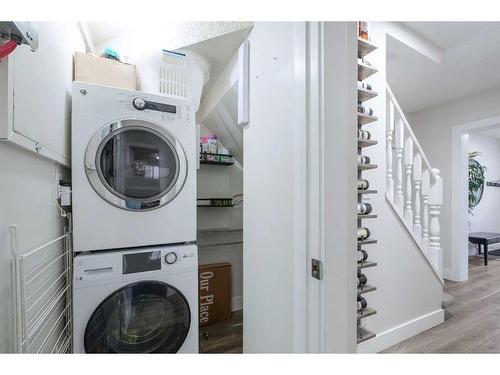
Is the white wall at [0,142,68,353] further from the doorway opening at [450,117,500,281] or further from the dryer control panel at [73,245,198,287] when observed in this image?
the doorway opening at [450,117,500,281]

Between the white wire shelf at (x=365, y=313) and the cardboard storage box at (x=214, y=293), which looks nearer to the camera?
the white wire shelf at (x=365, y=313)

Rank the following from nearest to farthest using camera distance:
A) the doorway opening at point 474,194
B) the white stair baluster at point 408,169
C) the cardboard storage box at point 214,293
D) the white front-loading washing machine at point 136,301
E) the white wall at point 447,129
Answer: the white front-loading washing machine at point 136,301 < the white stair baluster at point 408,169 < the cardboard storage box at point 214,293 < the white wall at point 447,129 < the doorway opening at point 474,194

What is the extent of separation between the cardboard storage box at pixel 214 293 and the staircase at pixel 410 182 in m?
1.59

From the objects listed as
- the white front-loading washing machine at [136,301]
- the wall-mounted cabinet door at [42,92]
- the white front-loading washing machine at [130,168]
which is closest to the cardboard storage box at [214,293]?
the white front-loading washing machine at [136,301]

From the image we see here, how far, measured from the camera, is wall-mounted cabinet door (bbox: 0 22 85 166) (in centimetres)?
79

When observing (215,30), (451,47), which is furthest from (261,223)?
(451,47)

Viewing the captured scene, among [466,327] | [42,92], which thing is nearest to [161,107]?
[42,92]

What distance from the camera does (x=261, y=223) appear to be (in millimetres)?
1196

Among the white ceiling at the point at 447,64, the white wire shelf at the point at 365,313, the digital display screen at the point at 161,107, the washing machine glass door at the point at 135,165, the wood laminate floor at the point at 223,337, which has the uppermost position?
the white ceiling at the point at 447,64

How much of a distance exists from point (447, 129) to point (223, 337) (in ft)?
13.0

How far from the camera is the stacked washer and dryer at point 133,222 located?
50.1 inches

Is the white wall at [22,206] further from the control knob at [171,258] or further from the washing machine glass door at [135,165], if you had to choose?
the control knob at [171,258]

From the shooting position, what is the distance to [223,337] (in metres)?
2.04

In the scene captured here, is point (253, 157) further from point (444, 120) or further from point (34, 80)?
point (444, 120)
